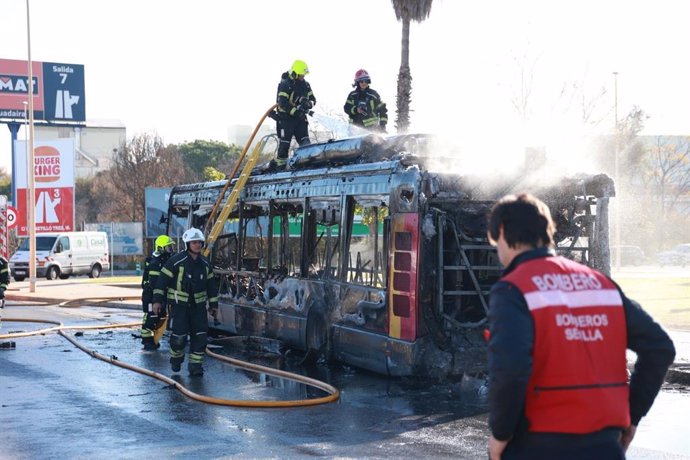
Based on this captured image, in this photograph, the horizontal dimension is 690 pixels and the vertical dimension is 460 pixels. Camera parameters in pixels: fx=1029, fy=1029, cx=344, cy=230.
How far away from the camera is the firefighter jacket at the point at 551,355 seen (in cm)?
343

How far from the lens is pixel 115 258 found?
52.6 metres

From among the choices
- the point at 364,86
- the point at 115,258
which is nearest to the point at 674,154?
the point at 115,258

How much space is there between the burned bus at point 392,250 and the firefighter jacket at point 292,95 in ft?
4.78

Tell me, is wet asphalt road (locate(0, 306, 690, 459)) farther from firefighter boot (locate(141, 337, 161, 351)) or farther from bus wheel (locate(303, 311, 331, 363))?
firefighter boot (locate(141, 337, 161, 351))

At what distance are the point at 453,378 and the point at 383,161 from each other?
2470 mm

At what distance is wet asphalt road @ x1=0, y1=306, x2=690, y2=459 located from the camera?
7754 mm

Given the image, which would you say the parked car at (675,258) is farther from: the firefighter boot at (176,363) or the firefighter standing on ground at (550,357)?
the firefighter standing on ground at (550,357)

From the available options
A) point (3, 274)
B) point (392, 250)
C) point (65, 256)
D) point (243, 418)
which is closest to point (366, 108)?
point (392, 250)

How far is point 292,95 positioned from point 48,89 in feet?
164

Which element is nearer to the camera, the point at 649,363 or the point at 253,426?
the point at 649,363

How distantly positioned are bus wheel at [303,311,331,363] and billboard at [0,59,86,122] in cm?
5081

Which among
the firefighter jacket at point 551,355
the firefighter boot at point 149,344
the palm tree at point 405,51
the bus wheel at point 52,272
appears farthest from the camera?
the bus wheel at point 52,272

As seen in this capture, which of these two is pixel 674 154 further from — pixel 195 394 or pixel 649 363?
pixel 649 363

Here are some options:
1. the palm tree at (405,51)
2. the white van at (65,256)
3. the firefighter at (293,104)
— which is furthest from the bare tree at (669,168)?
the firefighter at (293,104)
